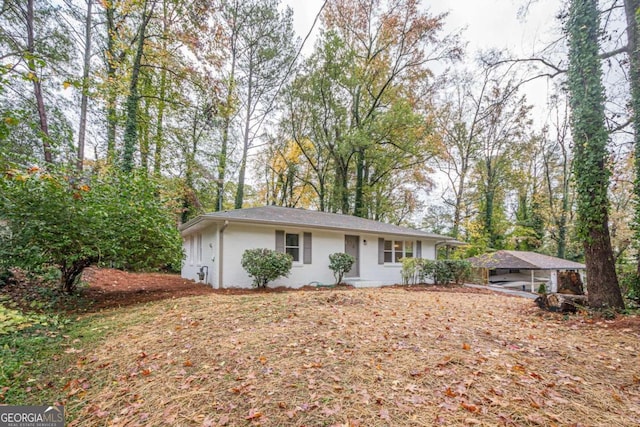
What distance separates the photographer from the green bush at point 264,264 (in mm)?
8625

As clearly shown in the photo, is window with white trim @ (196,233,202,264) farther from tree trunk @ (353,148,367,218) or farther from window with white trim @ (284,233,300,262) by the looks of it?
tree trunk @ (353,148,367,218)

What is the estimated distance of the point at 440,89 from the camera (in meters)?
17.9

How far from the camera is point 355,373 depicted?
2.90 meters

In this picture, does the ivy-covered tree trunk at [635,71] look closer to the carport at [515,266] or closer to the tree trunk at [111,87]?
the carport at [515,266]

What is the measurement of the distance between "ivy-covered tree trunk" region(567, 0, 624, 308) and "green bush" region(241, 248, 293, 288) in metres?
7.33

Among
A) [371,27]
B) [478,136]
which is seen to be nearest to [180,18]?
[371,27]

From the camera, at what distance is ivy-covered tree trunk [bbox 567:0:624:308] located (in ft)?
17.7

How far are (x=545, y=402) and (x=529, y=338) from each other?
196 cm

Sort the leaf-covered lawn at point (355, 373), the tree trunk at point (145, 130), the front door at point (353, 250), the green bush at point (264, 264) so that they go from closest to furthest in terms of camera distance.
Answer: the leaf-covered lawn at point (355, 373) < the green bush at point (264, 264) < the front door at point (353, 250) < the tree trunk at point (145, 130)

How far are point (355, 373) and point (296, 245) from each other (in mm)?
7502

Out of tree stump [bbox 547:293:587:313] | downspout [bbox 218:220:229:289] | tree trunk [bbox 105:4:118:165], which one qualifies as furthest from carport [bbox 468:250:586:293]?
tree trunk [bbox 105:4:118:165]

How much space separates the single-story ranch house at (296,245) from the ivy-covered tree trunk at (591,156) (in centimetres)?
672

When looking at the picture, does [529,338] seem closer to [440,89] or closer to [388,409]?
[388,409]

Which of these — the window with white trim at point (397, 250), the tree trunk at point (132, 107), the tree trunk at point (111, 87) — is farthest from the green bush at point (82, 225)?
the window with white trim at point (397, 250)
